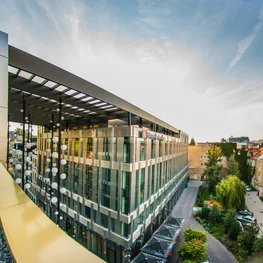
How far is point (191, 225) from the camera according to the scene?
719 inches

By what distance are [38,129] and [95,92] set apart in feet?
62.6

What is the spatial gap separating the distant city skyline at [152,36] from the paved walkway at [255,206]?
49.3 ft

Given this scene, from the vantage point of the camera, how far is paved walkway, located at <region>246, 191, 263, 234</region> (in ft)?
66.0

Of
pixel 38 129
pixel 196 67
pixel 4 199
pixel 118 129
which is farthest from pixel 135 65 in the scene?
pixel 4 199

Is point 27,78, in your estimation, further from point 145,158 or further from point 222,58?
point 222,58

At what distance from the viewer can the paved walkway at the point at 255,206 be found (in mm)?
20128

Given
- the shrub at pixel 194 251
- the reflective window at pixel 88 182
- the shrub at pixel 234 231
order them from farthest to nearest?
1. the shrub at pixel 234 231
2. the reflective window at pixel 88 182
3. the shrub at pixel 194 251

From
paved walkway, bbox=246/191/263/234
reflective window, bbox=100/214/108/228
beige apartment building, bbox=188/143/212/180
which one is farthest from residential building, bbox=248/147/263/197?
reflective window, bbox=100/214/108/228

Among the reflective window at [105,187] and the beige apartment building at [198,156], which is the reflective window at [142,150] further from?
the beige apartment building at [198,156]

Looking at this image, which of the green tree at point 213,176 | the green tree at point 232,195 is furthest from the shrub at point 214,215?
the green tree at point 213,176

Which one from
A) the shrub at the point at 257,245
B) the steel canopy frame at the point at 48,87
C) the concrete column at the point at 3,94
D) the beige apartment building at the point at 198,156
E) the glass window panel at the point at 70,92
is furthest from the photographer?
the beige apartment building at the point at 198,156

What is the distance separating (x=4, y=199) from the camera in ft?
8.07

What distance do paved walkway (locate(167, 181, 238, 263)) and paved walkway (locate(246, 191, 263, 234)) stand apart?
6.63 m

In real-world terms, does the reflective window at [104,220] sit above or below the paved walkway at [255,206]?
above
